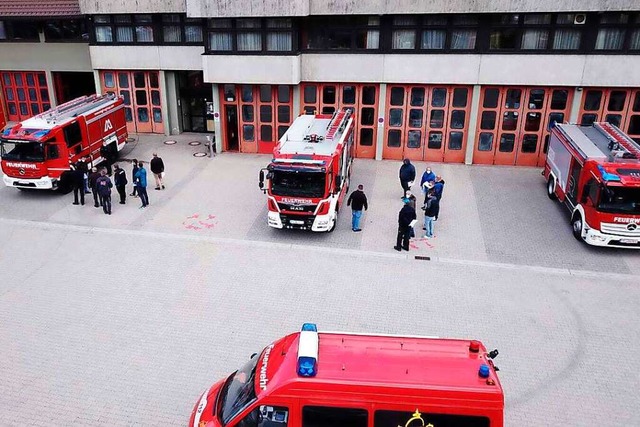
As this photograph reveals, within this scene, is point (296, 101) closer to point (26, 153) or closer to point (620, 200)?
point (26, 153)

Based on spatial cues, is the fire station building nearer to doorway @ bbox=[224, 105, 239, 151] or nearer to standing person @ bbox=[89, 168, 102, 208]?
doorway @ bbox=[224, 105, 239, 151]

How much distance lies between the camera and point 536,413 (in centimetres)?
932

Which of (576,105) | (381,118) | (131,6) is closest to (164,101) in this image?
(131,6)

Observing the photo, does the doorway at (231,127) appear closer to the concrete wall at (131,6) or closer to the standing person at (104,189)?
the concrete wall at (131,6)

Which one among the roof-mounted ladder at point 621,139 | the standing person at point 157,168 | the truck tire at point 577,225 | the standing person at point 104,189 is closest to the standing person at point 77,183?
the standing person at point 104,189

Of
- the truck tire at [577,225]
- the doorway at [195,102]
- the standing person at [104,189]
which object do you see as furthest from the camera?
the doorway at [195,102]

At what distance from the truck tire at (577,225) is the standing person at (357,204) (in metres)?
5.97

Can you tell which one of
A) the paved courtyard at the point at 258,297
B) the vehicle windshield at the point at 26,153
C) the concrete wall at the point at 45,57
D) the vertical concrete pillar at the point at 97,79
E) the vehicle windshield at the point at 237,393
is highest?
the concrete wall at the point at 45,57

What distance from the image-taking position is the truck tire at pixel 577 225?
1543 cm

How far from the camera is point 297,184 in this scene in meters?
15.1

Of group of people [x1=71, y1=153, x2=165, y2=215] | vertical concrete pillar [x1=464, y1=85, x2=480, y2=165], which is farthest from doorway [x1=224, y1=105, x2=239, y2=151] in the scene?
vertical concrete pillar [x1=464, y1=85, x2=480, y2=165]

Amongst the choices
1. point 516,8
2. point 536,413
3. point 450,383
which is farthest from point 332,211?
point 516,8

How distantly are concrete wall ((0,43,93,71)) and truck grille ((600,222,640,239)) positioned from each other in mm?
23091

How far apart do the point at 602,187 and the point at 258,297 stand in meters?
9.26
